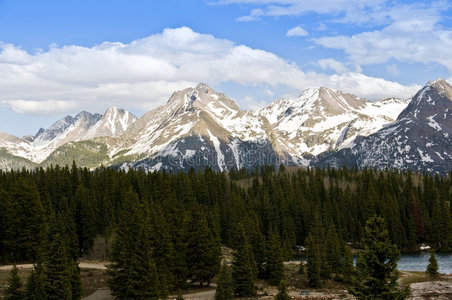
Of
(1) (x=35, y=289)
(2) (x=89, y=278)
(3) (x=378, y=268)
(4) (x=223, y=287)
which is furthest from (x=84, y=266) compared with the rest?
(3) (x=378, y=268)

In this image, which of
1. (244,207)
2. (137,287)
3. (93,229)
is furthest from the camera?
(244,207)

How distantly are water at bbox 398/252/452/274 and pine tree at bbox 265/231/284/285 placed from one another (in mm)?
42324

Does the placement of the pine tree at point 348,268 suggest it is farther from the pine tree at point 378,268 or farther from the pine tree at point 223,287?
the pine tree at point 378,268

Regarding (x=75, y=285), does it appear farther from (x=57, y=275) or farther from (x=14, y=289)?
(x=14, y=289)

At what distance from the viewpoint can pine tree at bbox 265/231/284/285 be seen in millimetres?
76562

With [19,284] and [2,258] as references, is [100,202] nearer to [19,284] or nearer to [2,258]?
[2,258]

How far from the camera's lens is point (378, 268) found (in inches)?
1512

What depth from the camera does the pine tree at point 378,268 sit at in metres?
38.0

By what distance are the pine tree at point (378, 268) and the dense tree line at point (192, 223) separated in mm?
29906

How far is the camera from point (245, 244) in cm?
7012

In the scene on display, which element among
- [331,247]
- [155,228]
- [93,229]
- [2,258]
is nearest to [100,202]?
[93,229]

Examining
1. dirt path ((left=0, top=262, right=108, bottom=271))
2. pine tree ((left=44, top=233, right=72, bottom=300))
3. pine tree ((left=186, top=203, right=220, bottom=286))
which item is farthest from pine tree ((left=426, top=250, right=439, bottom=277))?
pine tree ((left=44, top=233, right=72, bottom=300))

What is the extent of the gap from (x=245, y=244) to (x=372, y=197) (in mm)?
102923

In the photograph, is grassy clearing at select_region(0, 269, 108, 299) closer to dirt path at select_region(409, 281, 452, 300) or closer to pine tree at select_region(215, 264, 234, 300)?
pine tree at select_region(215, 264, 234, 300)
